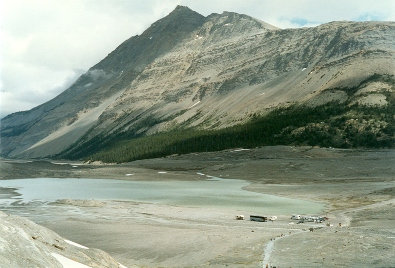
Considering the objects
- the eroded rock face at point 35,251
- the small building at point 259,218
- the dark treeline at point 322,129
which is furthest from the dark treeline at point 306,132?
the eroded rock face at point 35,251

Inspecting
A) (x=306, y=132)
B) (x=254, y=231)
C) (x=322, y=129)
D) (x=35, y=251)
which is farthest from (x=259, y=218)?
(x=322, y=129)

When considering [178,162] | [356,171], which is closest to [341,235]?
[356,171]

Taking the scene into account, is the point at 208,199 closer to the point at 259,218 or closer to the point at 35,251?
the point at 259,218

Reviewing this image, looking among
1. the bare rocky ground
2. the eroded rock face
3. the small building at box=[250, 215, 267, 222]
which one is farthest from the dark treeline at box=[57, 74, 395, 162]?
the eroded rock face

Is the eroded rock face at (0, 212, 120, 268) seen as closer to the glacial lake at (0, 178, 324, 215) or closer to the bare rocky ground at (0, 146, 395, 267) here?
the bare rocky ground at (0, 146, 395, 267)

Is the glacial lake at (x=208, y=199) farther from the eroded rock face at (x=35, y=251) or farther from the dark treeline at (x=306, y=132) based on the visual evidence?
the dark treeline at (x=306, y=132)

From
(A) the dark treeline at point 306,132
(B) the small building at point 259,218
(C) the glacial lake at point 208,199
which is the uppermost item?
(A) the dark treeline at point 306,132

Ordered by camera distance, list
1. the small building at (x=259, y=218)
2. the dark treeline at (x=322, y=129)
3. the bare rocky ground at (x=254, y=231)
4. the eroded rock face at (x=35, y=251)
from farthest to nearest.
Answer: the dark treeline at (x=322, y=129) < the small building at (x=259, y=218) < the bare rocky ground at (x=254, y=231) < the eroded rock face at (x=35, y=251)

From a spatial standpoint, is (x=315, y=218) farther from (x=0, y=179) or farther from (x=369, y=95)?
(x=369, y=95)
